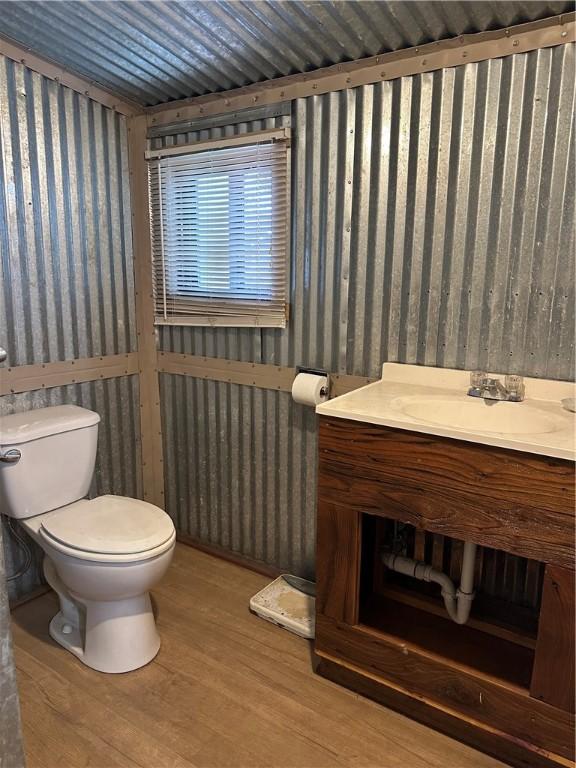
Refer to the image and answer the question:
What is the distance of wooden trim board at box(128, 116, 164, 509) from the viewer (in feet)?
8.53

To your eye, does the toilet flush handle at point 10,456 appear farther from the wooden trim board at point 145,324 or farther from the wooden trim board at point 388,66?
the wooden trim board at point 388,66

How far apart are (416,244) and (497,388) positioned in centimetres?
62

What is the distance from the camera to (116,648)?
192cm

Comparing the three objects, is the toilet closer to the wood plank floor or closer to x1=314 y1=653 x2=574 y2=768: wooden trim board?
the wood plank floor

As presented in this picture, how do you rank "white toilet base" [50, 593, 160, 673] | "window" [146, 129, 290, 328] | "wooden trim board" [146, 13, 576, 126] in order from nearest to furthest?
1. "wooden trim board" [146, 13, 576, 126]
2. "white toilet base" [50, 593, 160, 673]
3. "window" [146, 129, 290, 328]

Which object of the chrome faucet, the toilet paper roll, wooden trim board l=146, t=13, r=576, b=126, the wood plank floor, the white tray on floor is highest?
wooden trim board l=146, t=13, r=576, b=126

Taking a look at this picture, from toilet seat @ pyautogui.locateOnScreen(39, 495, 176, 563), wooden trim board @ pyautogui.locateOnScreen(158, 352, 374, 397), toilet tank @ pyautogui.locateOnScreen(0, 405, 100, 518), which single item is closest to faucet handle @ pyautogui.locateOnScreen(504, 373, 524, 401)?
wooden trim board @ pyautogui.locateOnScreen(158, 352, 374, 397)

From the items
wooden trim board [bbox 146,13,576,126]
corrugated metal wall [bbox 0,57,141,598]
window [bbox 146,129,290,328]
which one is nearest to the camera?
wooden trim board [bbox 146,13,576,126]

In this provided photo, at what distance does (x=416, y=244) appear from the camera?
1.97 m

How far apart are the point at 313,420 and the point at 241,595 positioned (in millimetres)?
891

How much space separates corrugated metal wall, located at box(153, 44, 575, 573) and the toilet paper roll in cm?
9

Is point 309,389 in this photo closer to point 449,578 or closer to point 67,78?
point 449,578

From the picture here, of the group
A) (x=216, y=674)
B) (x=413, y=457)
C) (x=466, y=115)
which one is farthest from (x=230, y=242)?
(x=216, y=674)

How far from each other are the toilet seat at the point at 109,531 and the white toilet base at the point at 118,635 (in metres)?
0.24
